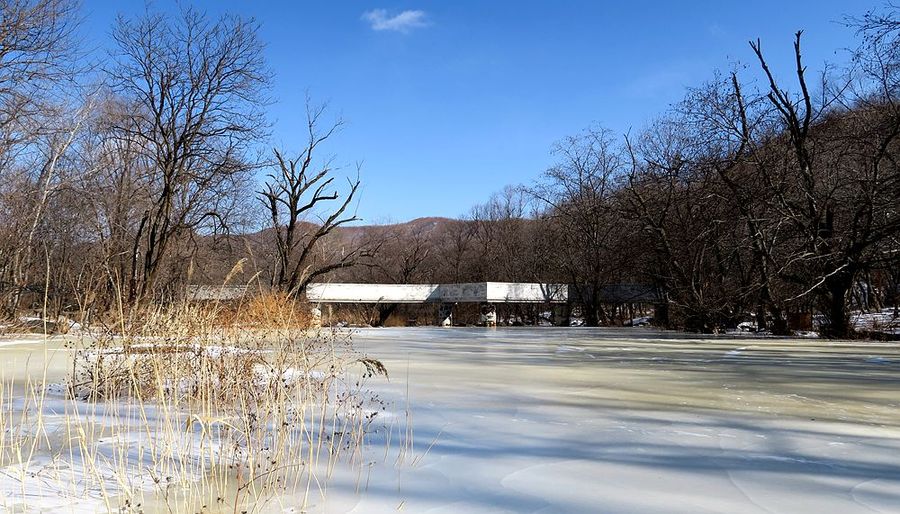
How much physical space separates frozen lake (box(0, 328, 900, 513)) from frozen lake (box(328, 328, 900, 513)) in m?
0.01

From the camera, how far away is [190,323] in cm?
496

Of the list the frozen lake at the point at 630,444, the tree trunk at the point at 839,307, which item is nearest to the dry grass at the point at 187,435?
the frozen lake at the point at 630,444

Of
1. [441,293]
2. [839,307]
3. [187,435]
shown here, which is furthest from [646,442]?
[441,293]

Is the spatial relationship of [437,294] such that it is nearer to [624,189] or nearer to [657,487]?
[624,189]

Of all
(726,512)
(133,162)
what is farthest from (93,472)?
(133,162)

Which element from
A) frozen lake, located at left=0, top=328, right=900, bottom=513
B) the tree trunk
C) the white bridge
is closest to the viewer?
frozen lake, located at left=0, top=328, right=900, bottom=513

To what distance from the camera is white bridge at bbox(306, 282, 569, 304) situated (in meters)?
23.3

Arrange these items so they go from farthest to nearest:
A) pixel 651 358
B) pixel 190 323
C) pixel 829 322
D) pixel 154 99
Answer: pixel 154 99, pixel 829 322, pixel 651 358, pixel 190 323

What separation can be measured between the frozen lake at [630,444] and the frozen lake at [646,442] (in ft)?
0.04

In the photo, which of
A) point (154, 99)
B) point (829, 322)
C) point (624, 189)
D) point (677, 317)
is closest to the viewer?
point (829, 322)

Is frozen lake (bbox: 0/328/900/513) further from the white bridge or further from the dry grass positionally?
the white bridge

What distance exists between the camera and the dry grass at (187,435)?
2.72 metres

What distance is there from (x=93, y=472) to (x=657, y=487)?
8.37ft

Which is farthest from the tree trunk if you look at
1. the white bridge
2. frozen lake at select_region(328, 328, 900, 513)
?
the white bridge
